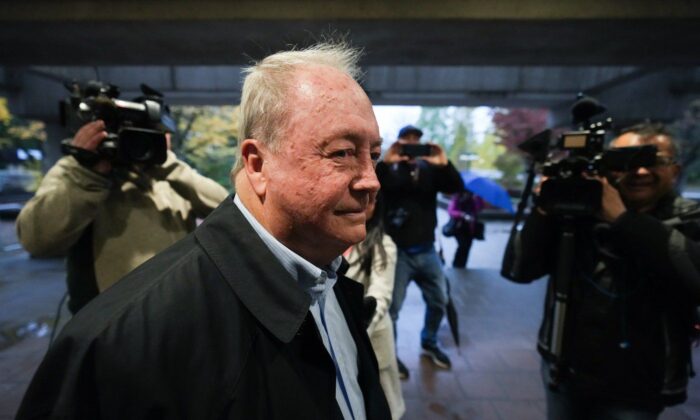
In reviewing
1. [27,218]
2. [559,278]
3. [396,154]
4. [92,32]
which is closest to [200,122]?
[92,32]

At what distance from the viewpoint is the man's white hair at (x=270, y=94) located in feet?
3.12

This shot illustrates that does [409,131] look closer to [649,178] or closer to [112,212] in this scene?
[649,178]

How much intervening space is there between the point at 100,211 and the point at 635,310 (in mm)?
2655

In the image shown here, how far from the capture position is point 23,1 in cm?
411

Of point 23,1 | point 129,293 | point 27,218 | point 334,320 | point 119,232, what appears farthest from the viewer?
point 23,1

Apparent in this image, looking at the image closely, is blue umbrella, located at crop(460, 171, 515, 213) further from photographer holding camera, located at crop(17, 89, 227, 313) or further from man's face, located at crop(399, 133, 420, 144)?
photographer holding camera, located at crop(17, 89, 227, 313)

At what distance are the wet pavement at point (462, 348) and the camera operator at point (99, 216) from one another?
6.80 feet

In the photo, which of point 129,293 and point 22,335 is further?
point 22,335

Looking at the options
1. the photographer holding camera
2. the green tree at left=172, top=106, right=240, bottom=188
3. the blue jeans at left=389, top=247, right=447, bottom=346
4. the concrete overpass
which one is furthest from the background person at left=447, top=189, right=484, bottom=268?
the green tree at left=172, top=106, right=240, bottom=188

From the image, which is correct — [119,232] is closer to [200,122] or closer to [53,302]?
[53,302]

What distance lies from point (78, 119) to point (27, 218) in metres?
0.57

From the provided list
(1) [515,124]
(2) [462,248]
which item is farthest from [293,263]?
(1) [515,124]

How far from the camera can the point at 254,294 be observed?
896 mm

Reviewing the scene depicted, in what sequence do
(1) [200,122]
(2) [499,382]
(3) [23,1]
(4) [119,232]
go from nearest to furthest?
(4) [119,232] < (2) [499,382] < (3) [23,1] < (1) [200,122]
